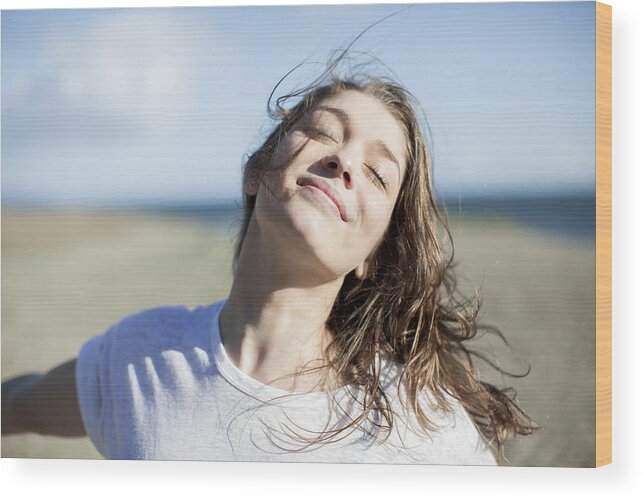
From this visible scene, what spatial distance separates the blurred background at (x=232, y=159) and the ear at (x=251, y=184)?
4cm

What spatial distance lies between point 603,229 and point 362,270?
100cm

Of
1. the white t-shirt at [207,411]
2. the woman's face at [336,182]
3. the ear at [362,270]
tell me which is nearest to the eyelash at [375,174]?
the woman's face at [336,182]

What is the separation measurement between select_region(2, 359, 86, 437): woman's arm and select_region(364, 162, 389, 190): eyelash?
4.87 feet

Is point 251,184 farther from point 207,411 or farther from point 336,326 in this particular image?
point 207,411

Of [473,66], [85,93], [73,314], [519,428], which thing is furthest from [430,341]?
[85,93]

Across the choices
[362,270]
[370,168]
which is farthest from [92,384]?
[370,168]

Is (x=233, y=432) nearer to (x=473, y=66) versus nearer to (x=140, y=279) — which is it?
(x=140, y=279)

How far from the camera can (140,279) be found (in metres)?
4.02

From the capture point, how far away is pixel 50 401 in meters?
4.08

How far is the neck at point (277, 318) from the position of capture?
393 centimetres

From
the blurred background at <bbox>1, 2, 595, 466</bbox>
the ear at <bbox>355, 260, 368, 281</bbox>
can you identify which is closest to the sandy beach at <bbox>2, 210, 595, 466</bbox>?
the blurred background at <bbox>1, 2, 595, 466</bbox>

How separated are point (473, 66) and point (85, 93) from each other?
63.7 inches

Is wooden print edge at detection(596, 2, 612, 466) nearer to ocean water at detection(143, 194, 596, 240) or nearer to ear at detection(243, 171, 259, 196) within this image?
ocean water at detection(143, 194, 596, 240)

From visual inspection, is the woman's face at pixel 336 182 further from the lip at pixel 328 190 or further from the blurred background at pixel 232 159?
the blurred background at pixel 232 159
